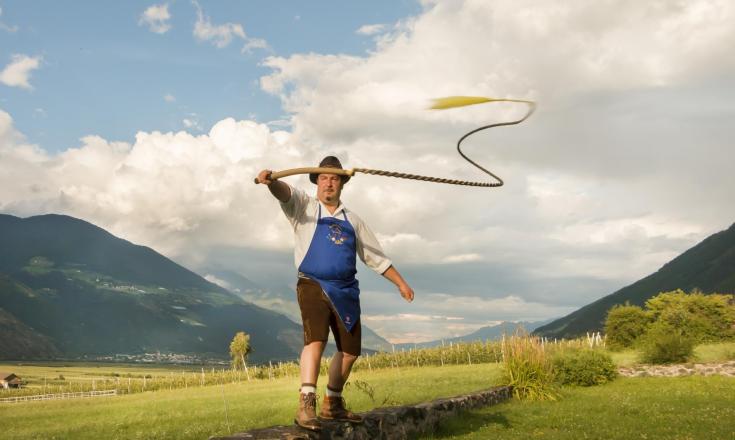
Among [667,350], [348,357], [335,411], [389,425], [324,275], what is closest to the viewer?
[324,275]

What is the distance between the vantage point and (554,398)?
16.7m

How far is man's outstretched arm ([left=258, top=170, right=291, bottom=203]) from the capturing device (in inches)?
225

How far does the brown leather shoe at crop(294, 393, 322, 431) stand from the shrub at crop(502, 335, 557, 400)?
11545mm

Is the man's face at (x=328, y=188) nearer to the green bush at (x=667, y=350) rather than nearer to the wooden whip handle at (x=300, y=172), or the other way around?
the wooden whip handle at (x=300, y=172)

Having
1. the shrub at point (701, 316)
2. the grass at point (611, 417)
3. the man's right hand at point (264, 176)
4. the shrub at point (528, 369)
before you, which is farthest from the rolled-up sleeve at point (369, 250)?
the shrub at point (701, 316)

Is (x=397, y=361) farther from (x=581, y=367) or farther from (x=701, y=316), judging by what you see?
(x=581, y=367)

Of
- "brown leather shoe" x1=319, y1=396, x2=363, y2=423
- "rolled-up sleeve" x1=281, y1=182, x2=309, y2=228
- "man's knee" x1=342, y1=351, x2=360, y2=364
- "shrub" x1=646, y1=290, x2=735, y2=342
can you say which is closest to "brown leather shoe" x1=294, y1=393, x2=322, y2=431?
"man's knee" x1=342, y1=351, x2=360, y2=364

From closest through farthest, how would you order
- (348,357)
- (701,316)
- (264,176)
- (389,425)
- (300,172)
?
(264,176) → (300,172) → (348,357) → (389,425) → (701,316)

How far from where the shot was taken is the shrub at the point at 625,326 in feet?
128

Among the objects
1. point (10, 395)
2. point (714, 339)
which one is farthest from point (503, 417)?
point (10, 395)

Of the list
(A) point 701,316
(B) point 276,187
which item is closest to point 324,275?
(B) point 276,187

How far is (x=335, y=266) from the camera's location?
255 inches

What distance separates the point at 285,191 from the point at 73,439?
11889 millimetres

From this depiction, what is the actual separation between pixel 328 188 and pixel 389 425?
3.75 meters
